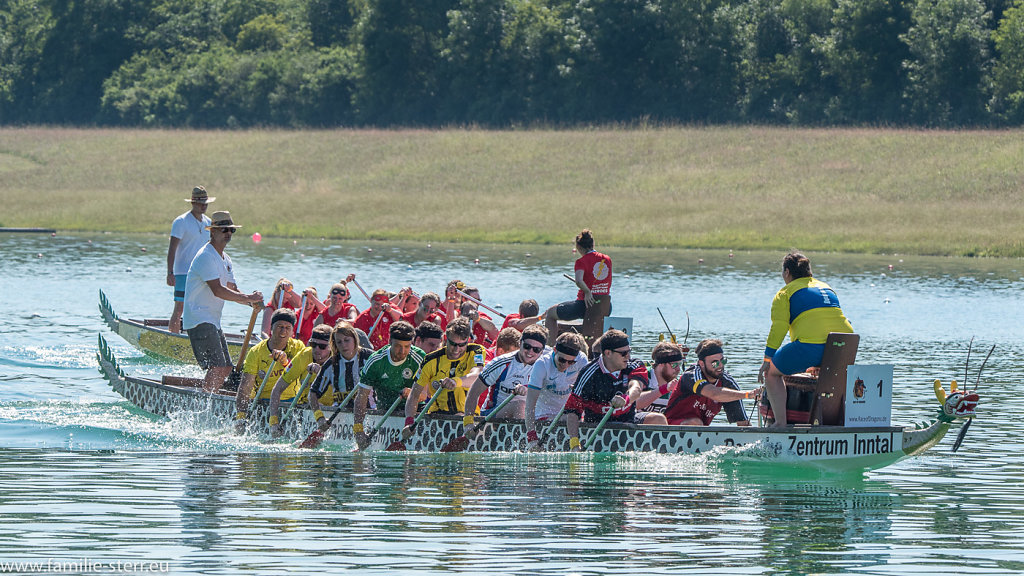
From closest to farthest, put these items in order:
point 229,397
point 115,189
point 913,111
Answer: point 229,397
point 115,189
point 913,111

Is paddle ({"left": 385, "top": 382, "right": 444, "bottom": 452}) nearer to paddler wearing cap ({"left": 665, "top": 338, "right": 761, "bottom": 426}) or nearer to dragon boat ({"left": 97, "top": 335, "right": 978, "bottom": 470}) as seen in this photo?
dragon boat ({"left": 97, "top": 335, "right": 978, "bottom": 470})

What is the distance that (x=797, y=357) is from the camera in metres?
14.1

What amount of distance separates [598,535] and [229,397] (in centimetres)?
616

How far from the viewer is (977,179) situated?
58.0 metres

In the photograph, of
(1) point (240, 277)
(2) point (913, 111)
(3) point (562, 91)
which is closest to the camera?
(1) point (240, 277)

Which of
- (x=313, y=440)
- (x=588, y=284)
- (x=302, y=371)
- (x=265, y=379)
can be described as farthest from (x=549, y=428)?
(x=588, y=284)

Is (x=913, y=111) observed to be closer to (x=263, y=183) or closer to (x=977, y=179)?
(x=977, y=179)

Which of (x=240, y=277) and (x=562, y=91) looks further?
(x=562, y=91)

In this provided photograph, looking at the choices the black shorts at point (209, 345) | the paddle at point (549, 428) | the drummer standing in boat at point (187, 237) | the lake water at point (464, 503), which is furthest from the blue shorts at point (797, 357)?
the drummer standing in boat at point (187, 237)

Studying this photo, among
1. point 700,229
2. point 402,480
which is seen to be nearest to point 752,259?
point 700,229

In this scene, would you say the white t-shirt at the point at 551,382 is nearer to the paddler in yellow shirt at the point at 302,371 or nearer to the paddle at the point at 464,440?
the paddle at the point at 464,440

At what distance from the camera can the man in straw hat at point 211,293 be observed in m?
16.1

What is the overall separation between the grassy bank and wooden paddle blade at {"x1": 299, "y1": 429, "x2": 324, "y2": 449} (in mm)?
36913

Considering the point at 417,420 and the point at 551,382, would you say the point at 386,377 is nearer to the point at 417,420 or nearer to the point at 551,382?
the point at 417,420
